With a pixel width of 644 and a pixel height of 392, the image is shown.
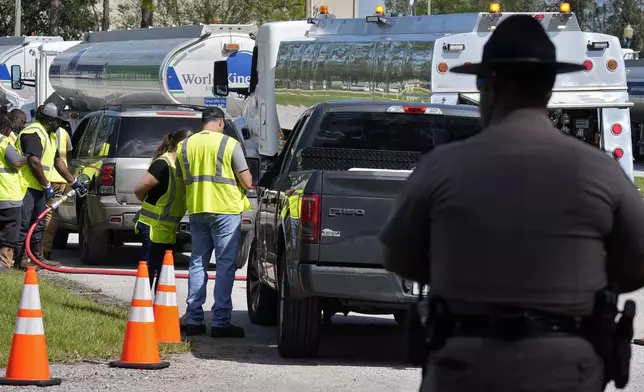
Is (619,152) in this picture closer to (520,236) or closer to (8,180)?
(8,180)

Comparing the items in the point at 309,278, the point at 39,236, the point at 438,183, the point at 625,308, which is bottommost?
the point at 39,236

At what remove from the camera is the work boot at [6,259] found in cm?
1438

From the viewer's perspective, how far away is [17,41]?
122 ft

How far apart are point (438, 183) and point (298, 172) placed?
20.0 ft

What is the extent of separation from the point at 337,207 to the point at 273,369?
1.22 meters

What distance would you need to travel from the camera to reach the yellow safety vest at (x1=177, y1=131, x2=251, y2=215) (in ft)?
34.6

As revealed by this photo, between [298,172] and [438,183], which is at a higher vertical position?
[438,183]

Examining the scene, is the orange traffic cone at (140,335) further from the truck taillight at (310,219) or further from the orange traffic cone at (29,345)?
the truck taillight at (310,219)

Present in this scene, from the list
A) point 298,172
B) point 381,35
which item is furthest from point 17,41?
point 298,172

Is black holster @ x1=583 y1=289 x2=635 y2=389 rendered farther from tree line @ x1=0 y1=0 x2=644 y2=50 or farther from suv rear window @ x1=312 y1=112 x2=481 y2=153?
tree line @ x1=0 y1=0 x2=644 y2=50

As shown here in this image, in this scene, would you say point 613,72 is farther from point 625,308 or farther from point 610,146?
point 625,308

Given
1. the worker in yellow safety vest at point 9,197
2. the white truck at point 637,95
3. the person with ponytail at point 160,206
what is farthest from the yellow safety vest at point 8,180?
the white truck at point 637,95

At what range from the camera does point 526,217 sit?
143 inches

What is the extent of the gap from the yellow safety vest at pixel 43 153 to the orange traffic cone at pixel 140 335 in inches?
237
